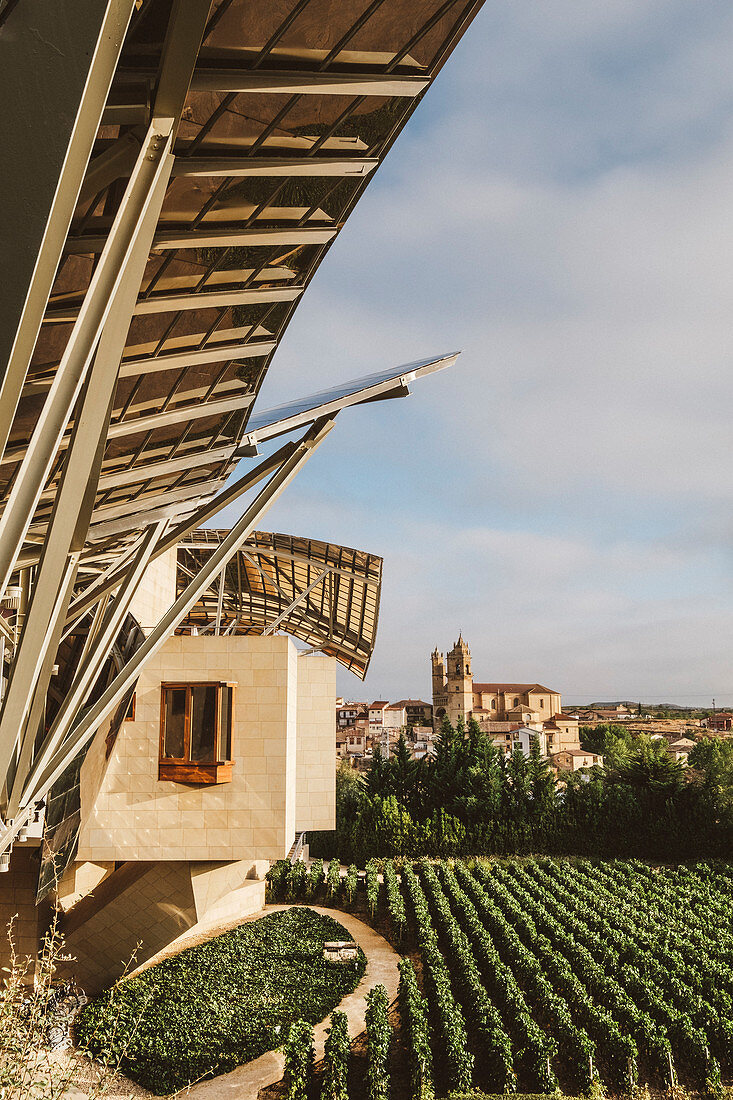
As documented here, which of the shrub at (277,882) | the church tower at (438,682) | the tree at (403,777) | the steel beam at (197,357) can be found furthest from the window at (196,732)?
the church tower at (438,682)

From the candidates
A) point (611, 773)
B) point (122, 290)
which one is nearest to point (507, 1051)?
point (122, 290)

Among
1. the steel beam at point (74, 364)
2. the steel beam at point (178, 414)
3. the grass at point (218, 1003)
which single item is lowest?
the grass at point (218, 1003)

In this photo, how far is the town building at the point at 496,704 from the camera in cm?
8644

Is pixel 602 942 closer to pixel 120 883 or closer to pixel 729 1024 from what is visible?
pixel 729 1024

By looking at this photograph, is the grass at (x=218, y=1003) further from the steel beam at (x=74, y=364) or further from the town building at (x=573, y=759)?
the town building at (x=573, y=759)

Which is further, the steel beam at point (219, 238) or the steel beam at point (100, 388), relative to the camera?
the steel beam at point (219, 238)

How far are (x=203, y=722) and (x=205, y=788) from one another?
1.15 metres

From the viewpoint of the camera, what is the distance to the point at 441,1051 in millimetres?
12680

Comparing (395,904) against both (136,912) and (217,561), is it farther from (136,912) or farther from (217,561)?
(217,561)

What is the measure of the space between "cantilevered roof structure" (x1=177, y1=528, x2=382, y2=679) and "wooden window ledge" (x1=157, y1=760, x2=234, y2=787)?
5154 mm

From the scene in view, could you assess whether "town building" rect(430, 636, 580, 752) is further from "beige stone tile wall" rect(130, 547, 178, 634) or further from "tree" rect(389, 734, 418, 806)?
"beige stone tile wall" rect(130, 547, 178, 634)

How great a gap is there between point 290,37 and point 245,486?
429cm

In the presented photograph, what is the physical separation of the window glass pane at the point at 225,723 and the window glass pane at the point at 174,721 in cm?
73

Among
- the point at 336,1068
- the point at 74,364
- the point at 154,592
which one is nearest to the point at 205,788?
the point at 336,1068
